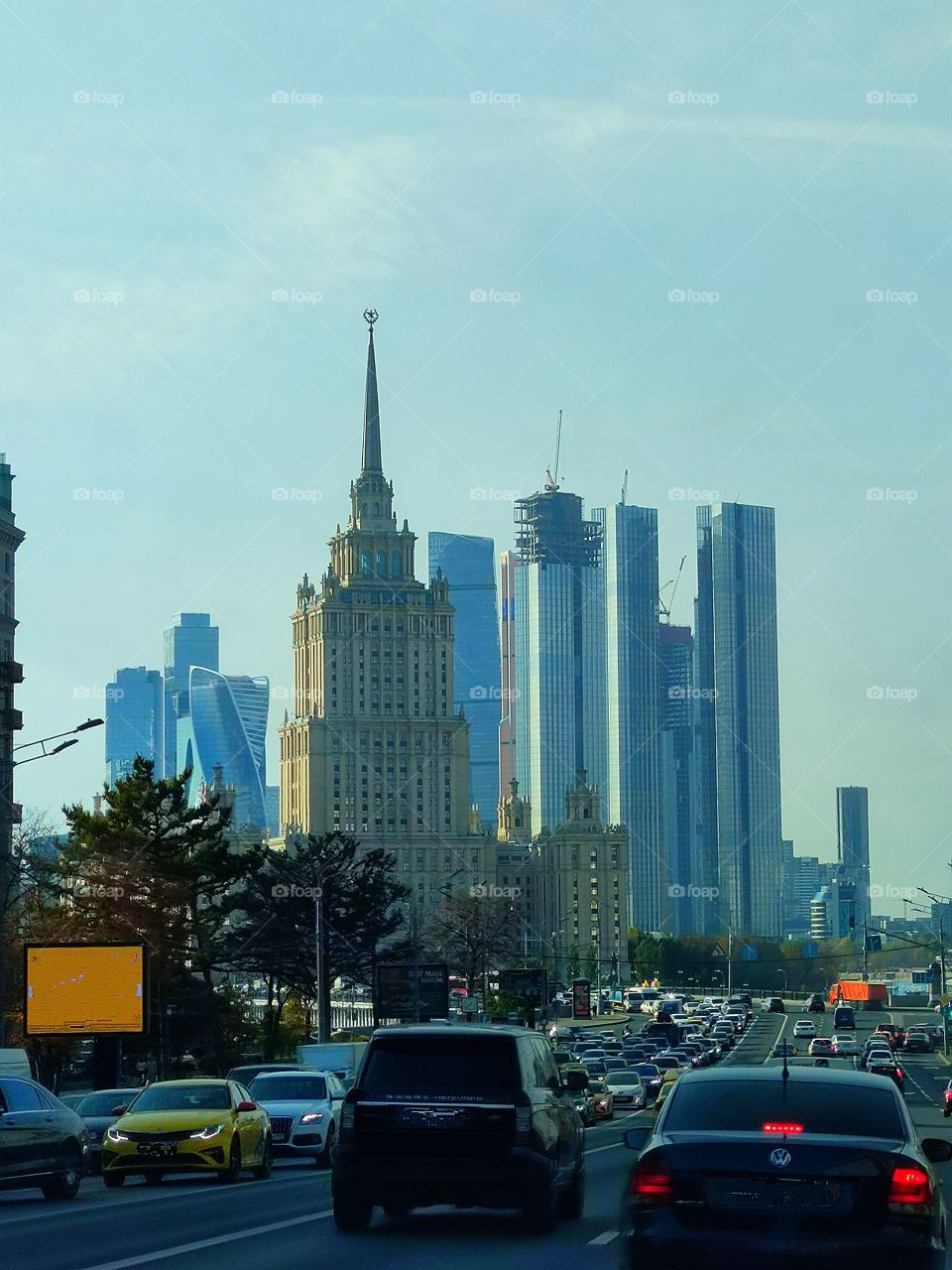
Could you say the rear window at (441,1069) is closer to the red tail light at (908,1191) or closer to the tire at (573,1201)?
the tire at (573,1201)

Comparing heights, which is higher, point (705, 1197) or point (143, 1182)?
point (705, 1197)

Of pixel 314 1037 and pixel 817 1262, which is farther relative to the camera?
pixel 314 1037

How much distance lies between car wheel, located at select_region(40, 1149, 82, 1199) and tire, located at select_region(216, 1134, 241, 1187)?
2403mm

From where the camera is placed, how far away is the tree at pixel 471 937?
144 m

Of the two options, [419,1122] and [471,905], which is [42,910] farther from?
[471,905]

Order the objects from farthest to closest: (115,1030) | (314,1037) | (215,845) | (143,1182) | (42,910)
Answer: (314,1037)
(215,845)
(42,910)
(115,1030)
(143,1182)

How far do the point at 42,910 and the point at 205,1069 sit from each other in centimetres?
1038

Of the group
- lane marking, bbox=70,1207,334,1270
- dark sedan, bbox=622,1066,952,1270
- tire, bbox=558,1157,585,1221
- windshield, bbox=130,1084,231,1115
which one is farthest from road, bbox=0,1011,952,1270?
dark sedan, bbox=622,1066,952,1270

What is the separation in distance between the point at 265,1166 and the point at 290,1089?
6.01 m

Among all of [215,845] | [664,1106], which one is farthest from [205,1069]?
[664,1106]

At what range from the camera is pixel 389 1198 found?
735 inches

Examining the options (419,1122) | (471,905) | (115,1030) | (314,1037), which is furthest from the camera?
(471,905)

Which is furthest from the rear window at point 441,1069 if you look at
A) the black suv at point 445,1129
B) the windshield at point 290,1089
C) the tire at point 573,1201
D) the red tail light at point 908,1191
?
the windshield at point 290,1089

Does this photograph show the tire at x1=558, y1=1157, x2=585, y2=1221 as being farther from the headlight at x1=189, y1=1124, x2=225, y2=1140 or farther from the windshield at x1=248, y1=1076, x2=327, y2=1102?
the windshield at x1=248, y1=1076, x2=327, y2=1102
